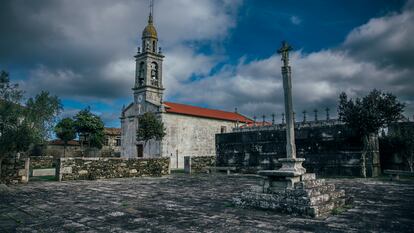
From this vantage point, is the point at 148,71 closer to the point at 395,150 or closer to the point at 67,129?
the point at 67,129

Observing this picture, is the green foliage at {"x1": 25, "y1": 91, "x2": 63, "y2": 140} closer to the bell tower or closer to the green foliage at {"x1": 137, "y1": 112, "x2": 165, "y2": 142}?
the green foliage at {"x1": 137, "y1": 112, "x2": 165, "y2": 142}

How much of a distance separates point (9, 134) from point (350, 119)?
1585 centimetres

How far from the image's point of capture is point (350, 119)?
14.8 metres

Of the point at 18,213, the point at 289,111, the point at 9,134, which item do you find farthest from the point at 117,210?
the point at 9,134

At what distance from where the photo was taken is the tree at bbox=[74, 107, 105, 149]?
37.3 metres

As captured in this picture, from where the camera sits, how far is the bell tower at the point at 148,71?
31.7m

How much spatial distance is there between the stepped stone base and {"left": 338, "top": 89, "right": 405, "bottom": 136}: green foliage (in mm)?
8689

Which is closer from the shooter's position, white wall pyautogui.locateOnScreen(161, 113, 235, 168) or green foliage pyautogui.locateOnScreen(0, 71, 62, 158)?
green foliage pyautogui.locateOnScreen(0, 71, 62, 158)

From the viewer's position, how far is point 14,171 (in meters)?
12.3

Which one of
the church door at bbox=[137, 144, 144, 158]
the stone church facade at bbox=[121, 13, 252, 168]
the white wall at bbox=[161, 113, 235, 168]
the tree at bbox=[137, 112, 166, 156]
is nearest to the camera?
the tree at bbox=[137, 112, 166, 156]

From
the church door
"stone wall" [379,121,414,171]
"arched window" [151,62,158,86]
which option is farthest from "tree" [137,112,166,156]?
"stone wall" [379,121,414,171]

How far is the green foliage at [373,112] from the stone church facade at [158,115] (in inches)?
664

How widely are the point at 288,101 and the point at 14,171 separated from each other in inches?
481

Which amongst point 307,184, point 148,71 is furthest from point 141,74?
point 307,184
